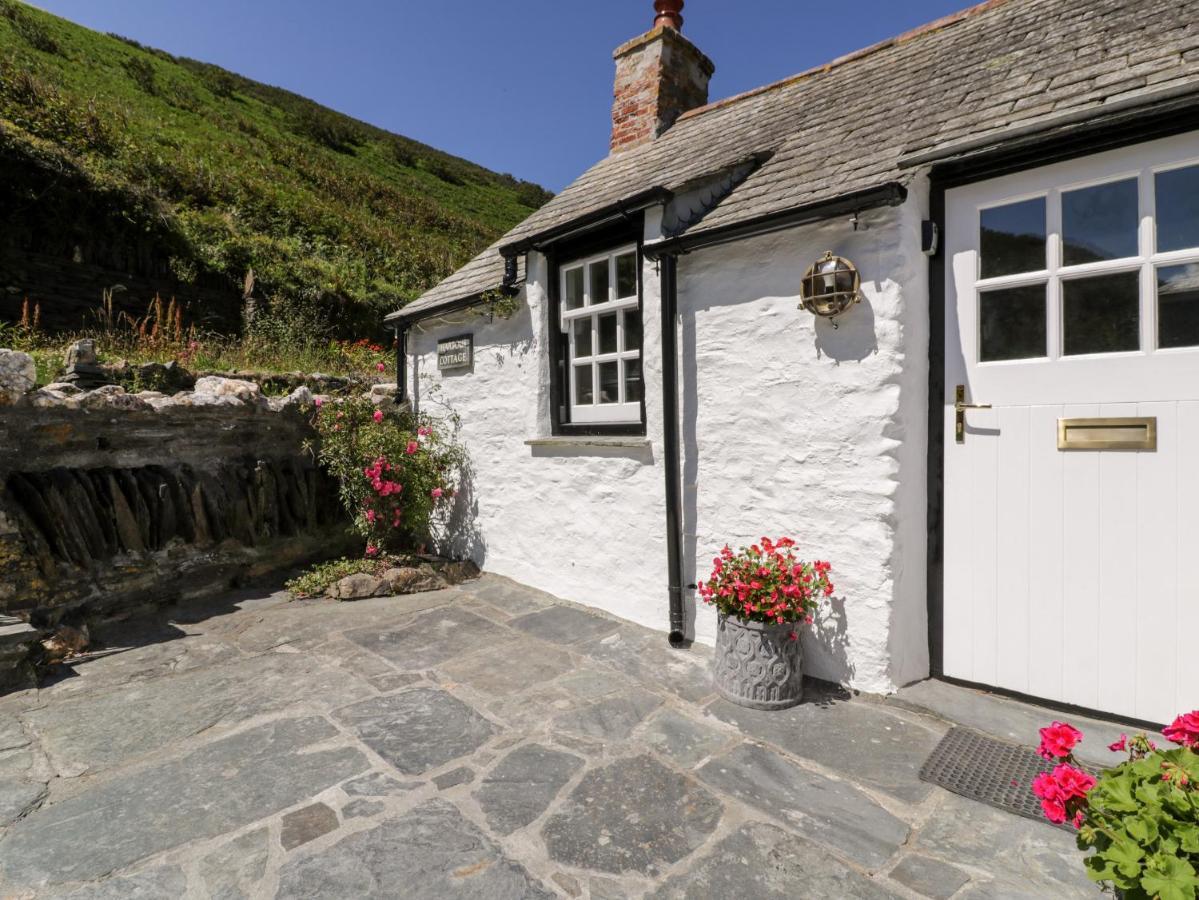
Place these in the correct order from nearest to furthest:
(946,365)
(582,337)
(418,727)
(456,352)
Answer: (418,727) < (946,365) < (582,337) < (456,352)

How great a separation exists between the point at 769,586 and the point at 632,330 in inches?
95.0

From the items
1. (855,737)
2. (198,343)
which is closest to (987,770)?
(855,737)

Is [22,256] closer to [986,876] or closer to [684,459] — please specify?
[684,459]

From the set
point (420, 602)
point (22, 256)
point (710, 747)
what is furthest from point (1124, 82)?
point (22, 256)

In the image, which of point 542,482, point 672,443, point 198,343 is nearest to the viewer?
point 672,443

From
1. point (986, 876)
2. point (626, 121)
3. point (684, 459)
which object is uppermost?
point (626, 121)

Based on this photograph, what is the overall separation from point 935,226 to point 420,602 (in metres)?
4.81

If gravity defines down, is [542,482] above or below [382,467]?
below

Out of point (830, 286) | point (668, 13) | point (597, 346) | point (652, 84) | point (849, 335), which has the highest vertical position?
point (668, 13)

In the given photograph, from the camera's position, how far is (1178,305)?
9.16 ft

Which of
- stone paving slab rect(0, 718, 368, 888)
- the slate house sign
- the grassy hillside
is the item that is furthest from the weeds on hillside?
stone paving slab rect(0, 718, 368, 888)

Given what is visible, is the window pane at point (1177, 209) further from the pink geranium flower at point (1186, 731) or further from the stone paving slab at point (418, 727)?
the stone paving slab at point (418, 727)

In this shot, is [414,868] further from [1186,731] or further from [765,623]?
[1186,731]

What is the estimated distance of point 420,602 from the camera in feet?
17.6
